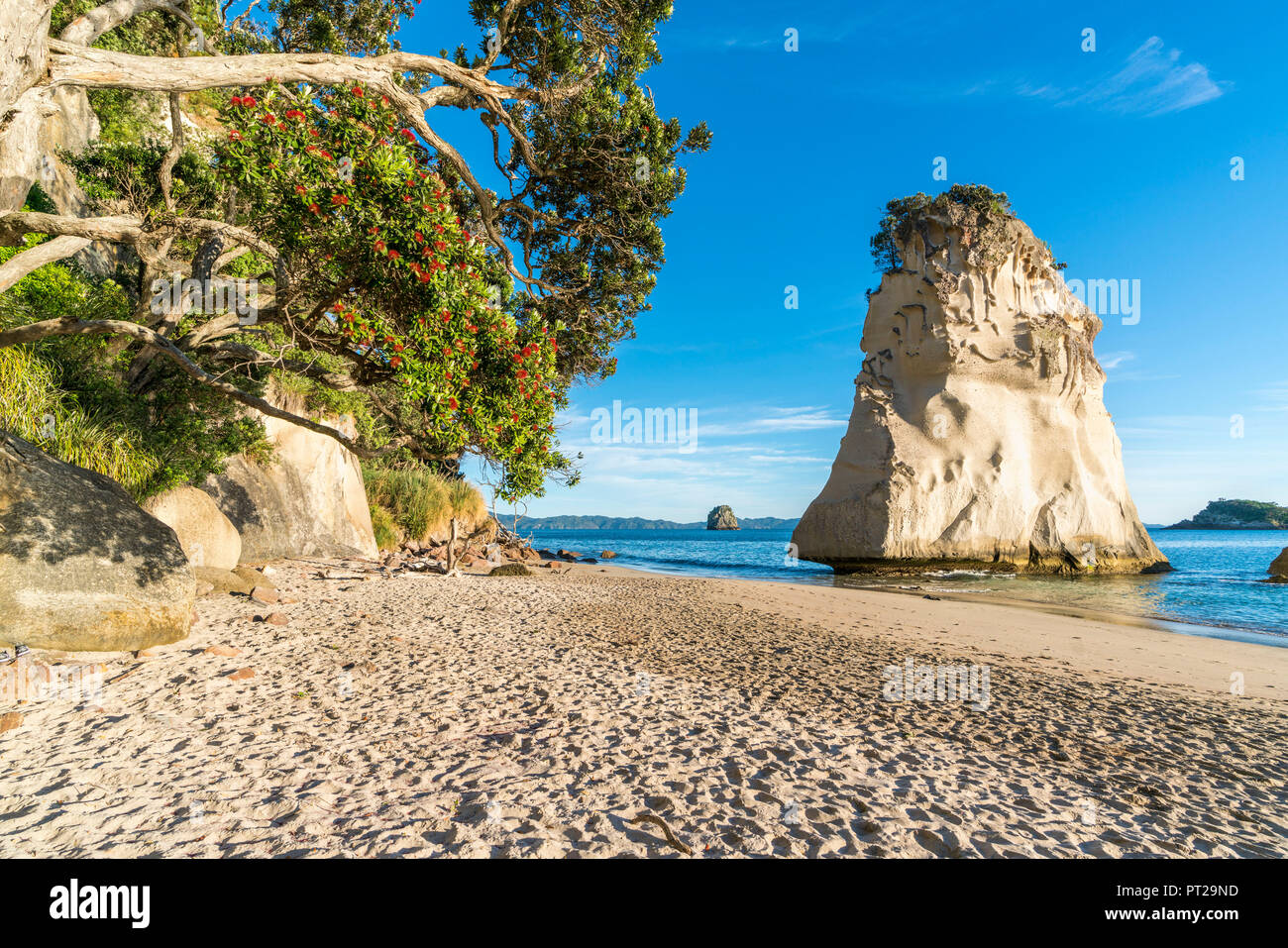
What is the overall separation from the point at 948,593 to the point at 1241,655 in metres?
8.45

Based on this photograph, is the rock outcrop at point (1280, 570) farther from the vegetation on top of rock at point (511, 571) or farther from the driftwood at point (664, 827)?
the driftwood at point (664, 827)

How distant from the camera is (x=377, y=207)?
568 centimetres

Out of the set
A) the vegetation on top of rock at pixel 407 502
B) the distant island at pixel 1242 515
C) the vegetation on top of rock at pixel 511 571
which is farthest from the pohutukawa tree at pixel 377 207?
the distant island at pixel 1242 515

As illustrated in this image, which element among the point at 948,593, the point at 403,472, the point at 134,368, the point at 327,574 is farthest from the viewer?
the point at 403,472

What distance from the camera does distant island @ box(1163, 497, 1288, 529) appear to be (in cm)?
8806

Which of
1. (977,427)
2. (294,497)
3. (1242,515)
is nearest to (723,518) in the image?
(1242,515)

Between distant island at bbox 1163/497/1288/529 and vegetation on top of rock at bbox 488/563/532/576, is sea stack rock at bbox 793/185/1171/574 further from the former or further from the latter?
distant island at bbox 1163/497/1288/529

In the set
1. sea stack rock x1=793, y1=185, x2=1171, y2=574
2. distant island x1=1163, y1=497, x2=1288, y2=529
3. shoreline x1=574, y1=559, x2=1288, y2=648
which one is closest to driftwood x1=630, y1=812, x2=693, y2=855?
shoreline x1=574, y1=559, x2=1288, y2=648

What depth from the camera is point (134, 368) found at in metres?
8.36

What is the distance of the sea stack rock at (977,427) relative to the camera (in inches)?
1019

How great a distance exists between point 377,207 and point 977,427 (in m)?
28.9

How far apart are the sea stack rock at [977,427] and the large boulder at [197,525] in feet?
82.8
